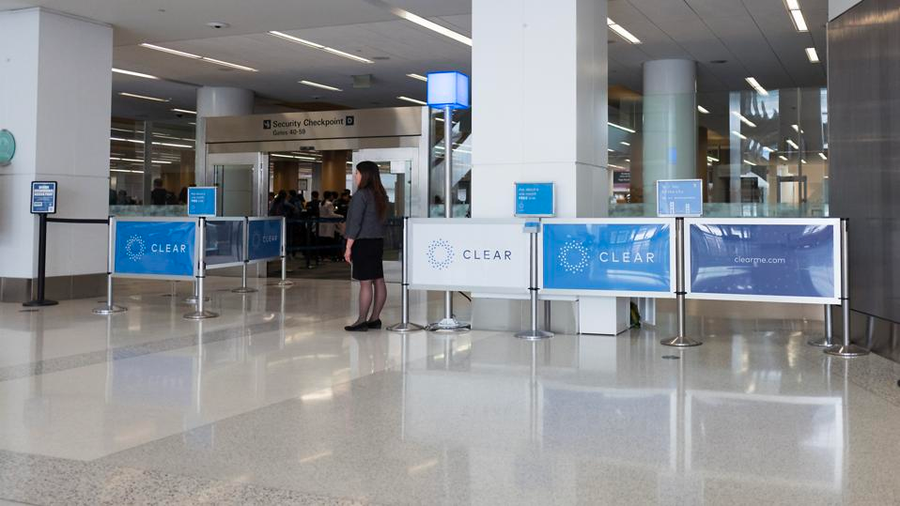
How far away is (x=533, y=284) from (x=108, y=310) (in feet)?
17.3

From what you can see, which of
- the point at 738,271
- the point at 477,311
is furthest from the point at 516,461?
the point at 477,311

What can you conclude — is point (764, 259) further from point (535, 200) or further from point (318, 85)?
point (318, 85)

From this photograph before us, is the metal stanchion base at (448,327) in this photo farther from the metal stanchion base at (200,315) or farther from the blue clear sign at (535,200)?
the metal stanchion base at (200,315)

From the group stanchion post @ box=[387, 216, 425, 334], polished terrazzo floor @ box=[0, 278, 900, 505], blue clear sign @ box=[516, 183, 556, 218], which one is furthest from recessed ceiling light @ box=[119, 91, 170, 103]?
blue clear sign @ box=[516, 183, 556, 218]

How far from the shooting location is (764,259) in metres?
7.01

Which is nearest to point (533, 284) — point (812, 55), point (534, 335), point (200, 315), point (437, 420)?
point (534, 335)

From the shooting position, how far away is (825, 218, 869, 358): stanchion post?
6.72 m

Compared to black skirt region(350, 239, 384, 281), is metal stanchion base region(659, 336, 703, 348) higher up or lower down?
lower down

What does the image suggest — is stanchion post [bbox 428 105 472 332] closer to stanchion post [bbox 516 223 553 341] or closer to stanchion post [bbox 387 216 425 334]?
stanchion post [bbox 387 216 425 334]

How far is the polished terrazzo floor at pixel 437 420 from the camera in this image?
10.7 feet

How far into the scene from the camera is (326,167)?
90.7 ft

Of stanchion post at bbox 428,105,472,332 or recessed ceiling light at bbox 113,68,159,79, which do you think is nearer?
stanchion post at bbox 428,105,472,332

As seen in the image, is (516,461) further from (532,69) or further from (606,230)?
(532,69)

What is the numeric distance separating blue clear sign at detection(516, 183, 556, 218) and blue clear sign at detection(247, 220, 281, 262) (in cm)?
530
